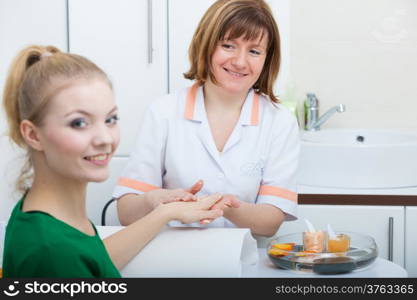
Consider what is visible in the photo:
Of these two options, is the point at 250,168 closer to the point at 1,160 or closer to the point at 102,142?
the point at 102,142

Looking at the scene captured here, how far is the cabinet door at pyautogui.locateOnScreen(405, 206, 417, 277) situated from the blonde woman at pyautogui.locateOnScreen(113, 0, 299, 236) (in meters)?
0.45

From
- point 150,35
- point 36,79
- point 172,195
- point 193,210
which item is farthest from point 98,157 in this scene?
point 150,35

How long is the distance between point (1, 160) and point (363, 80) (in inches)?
51.5

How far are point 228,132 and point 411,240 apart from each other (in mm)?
682

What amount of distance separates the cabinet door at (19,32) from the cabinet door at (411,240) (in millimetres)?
1265

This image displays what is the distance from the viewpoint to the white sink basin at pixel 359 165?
7.02 feet

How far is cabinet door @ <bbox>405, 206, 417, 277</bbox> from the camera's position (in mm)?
2084

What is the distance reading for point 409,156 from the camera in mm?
2152

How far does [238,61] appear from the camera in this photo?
1744 mm

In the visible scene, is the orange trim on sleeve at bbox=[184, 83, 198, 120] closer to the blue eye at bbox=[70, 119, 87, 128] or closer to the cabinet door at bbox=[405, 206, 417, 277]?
the cabinet door at bbox=[405, 206, 417, 277]

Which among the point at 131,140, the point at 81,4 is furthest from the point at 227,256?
the point at 81,4

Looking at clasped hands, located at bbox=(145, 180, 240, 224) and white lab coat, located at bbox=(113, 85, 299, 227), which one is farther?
white lab coat, located at bbox=(113, 85, 299, 227)

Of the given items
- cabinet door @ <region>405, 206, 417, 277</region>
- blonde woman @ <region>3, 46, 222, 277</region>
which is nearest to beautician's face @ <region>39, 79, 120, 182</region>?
blonde woman @ <region>3, 46, 222, 277</region>

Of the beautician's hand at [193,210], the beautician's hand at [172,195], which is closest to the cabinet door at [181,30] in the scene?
the beautician's hand at [172,195]
